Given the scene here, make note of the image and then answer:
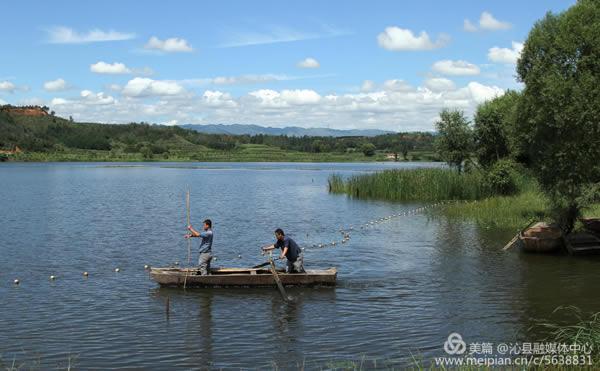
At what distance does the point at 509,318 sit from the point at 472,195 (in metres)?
34.7

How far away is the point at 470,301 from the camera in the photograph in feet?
66.8

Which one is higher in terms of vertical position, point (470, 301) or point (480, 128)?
point (480, 128)

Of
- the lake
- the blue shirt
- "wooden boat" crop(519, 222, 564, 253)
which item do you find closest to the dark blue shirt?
the lake

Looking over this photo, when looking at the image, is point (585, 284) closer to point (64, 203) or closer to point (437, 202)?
point (437, 202)

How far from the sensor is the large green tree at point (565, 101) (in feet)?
84.9

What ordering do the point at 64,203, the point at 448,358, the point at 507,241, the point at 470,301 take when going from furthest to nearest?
the point at 64,203 → the point at 507,241 → the point at 470,301 → the point at 448,358

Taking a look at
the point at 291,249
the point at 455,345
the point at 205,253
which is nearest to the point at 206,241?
the point at 205,253

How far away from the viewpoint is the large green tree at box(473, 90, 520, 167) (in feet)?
167

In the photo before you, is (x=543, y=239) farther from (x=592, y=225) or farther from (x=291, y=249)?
(x=291, y=249)

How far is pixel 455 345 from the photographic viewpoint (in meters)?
15.9

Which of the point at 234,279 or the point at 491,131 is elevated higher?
the point at 491,131

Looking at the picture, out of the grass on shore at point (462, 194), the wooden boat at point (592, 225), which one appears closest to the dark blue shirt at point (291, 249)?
the wooden boat at point (592, 225)

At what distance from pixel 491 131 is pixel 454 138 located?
4.49 m

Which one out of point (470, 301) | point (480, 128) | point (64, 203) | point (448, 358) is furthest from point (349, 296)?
point (64, 203)
